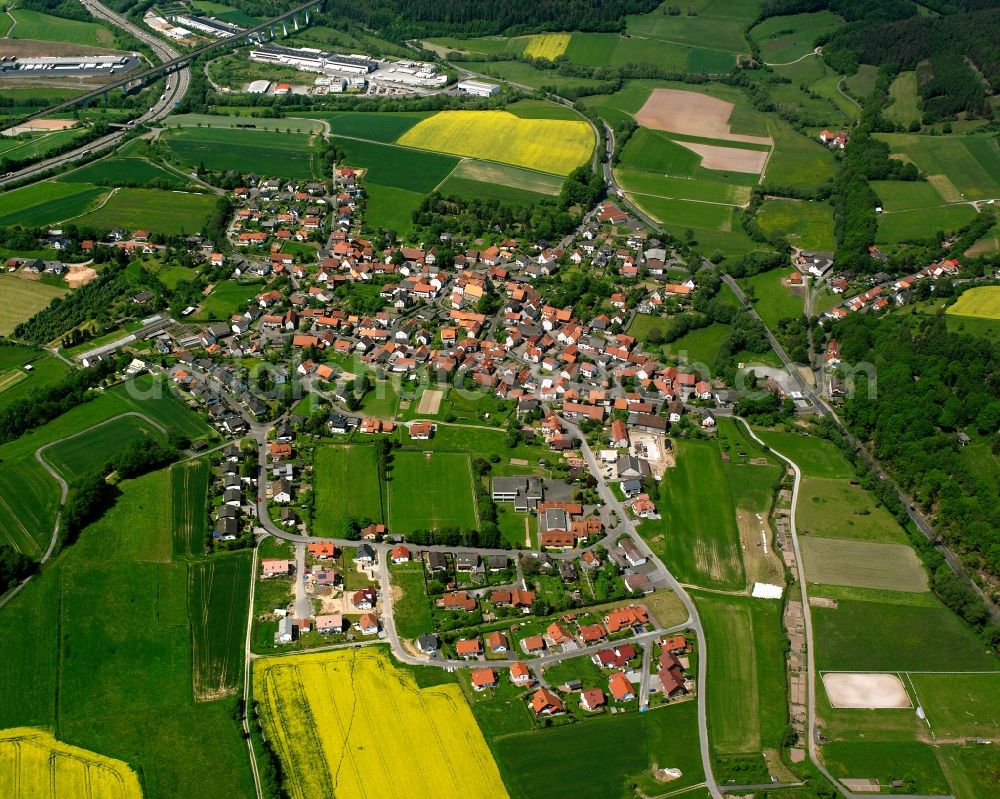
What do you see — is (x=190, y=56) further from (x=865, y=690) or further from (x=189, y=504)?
(x=865, y=690)

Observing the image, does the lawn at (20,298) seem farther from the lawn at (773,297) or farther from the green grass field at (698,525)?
the lawn at (773,297)

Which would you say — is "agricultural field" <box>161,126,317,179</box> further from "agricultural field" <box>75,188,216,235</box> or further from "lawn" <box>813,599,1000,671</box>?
"lawn" <box>813,599,1000,671</box>

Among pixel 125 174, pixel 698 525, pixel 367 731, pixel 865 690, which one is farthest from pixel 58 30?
pixel 865 690

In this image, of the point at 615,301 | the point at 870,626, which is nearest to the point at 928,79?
the point at 615,301

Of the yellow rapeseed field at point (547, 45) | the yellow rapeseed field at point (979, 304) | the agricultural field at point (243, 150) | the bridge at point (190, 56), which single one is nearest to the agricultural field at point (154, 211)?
the agricultural field at point (243, 150)

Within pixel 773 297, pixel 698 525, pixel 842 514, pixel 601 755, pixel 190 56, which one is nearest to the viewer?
pixel 601 755

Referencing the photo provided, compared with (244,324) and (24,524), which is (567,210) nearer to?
(244,324)
